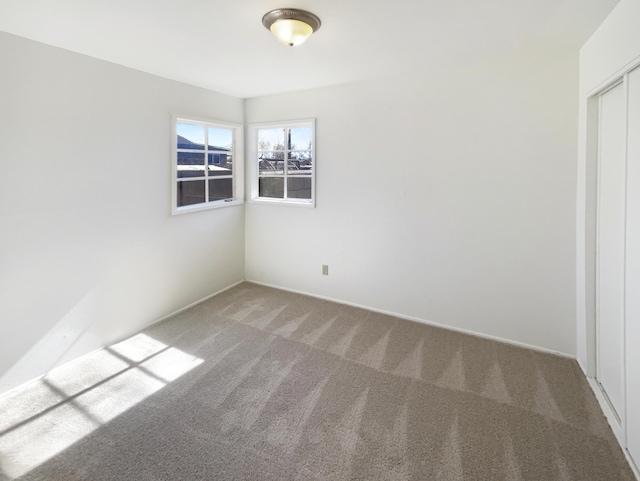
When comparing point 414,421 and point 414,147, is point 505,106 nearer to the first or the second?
point 414,147

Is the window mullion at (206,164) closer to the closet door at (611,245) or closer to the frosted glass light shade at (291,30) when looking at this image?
the frosted glass light shade at (291,30)

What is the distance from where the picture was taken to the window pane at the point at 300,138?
13.2ft

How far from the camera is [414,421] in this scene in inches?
81.7

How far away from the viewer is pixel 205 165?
397 centimetres

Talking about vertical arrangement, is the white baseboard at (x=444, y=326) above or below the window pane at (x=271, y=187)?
below

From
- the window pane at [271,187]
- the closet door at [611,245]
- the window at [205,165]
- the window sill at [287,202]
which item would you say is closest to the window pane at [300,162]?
the window pane at [271,187]

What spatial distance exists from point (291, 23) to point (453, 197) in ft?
6.62

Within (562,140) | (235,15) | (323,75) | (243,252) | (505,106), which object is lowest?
(243,252)

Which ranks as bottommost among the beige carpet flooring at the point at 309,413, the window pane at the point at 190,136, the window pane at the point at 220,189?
the beige carpet flooring at the point at 309,413

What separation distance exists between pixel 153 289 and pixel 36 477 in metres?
1.83

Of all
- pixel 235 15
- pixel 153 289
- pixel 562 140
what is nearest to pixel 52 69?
pixel 235 15

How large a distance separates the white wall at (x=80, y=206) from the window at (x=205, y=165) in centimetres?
16

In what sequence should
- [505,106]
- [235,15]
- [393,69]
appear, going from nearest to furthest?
1. [235,15]
2. [505,106]
3. [393,69]

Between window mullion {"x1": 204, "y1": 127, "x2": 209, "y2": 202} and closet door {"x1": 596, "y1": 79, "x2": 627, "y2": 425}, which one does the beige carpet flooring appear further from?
window mullion {"x1": 204, "y1": 127, "x2": 209, "y2": 202}
